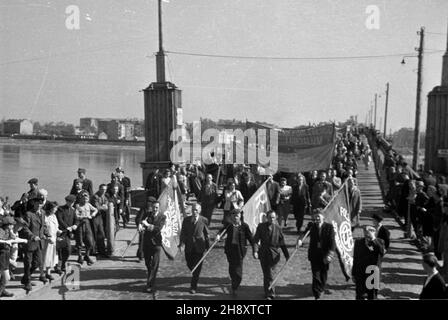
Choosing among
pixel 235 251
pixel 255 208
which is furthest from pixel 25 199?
pixel 235 251

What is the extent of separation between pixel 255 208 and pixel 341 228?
184cm

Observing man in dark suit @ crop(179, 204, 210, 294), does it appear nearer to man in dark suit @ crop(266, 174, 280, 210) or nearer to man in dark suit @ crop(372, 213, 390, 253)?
man in dark suit @ crop(372, 213, 390, 253)

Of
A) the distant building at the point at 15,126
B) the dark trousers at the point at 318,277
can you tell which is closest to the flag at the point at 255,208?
the dark trousers at the point at 318,277

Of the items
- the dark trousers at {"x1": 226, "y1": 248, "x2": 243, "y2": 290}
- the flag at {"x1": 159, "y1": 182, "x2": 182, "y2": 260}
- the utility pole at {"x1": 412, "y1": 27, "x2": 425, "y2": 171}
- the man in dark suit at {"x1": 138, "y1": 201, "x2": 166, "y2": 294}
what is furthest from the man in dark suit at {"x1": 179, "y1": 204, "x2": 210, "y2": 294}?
the utility pole at {"x1": 412, "y1": 27, "x2": 425, "y2": 171}

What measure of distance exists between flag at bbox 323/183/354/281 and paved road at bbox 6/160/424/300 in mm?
417

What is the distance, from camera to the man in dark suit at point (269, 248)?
307 inches

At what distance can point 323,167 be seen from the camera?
1334cm

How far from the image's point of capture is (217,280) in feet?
28.8

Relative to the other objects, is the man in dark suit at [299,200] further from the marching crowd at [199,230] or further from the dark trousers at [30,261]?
the dark trousers at [30,261]

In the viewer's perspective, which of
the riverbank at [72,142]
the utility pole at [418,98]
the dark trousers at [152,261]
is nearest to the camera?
the dark trousers at [152,261]

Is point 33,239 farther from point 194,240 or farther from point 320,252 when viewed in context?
point 320,252

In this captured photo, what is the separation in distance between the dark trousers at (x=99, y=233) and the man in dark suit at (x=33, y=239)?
1.52 m

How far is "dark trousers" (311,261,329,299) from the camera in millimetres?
7586

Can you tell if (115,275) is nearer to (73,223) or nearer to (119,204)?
(73,223)
